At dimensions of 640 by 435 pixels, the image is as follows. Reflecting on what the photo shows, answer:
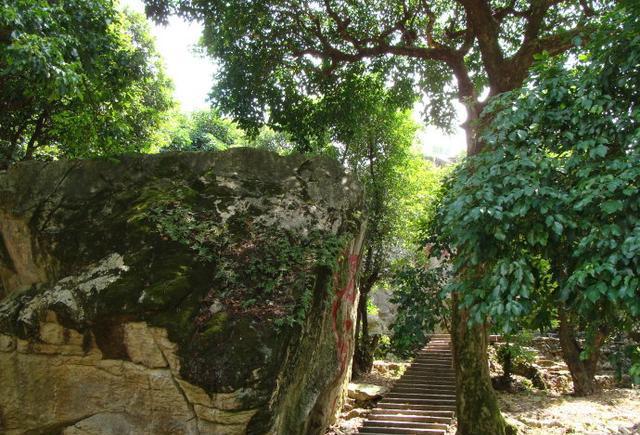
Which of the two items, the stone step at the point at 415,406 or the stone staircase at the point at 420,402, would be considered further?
the stone step at the point at 415,406

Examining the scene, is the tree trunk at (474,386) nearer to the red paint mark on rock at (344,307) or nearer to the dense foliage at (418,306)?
the dense foliage at (418,306)

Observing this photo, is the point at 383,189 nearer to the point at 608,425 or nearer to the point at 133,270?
the point at 608,425

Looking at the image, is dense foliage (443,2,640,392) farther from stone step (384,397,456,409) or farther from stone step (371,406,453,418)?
stone step (384,397,456,409)

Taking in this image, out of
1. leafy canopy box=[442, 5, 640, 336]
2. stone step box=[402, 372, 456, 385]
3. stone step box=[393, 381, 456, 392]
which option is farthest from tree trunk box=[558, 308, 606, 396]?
leafy canopy box=[442, 5, 640, 336]

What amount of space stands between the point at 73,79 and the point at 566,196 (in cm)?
579

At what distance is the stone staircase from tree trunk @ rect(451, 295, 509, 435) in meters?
1.10

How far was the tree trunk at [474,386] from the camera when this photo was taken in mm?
7387

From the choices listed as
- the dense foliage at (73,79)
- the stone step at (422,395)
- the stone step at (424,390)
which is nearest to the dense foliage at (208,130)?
the dense foliage at (73,79)

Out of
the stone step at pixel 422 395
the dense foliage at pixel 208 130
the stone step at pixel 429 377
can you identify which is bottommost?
the stone step at pixel 422 395

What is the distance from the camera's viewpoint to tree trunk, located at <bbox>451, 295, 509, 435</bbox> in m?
7.39

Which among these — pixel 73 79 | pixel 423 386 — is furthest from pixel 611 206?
pixel 423 386

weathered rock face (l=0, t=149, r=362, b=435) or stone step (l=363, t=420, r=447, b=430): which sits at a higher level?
weathered rock face (l=0, t=149, r=362, b=435)

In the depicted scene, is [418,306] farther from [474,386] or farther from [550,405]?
[550,405]

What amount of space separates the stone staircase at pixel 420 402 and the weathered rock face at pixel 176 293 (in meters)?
1.32
